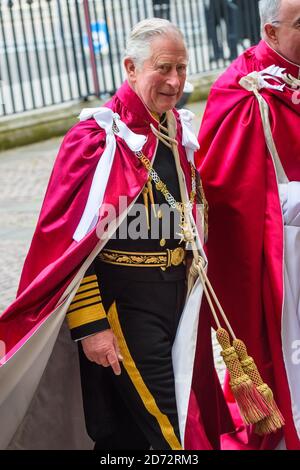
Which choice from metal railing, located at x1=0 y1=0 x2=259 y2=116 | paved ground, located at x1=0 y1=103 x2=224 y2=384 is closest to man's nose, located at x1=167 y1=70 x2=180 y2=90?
paved ground, located at x1=0 y1=103 x2=224 y2=384

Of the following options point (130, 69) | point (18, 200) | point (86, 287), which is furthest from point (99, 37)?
point (86, 287)

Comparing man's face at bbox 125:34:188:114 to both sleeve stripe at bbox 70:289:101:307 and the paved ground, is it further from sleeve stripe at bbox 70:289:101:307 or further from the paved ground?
the paved ground

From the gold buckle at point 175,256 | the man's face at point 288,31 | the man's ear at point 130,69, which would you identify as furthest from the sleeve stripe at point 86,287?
the man's face at point 288,31

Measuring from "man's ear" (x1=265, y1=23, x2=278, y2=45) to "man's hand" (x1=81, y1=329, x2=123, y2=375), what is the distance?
133 cm

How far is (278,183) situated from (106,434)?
114 centimetres

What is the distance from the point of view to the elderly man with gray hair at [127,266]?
3295mm

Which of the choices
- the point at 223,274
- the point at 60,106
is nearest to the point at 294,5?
the point at 223,274

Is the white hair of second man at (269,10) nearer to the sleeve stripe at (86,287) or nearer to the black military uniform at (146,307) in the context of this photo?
the black military uniform at (146,307)

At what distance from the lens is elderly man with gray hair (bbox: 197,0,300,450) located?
12.6 feet

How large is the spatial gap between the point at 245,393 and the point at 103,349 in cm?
52

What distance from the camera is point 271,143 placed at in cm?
384

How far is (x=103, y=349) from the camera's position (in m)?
3.32

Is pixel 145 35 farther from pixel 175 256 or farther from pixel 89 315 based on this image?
pixel 89 315

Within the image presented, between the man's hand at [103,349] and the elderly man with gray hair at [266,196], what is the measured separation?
2.58 ft
